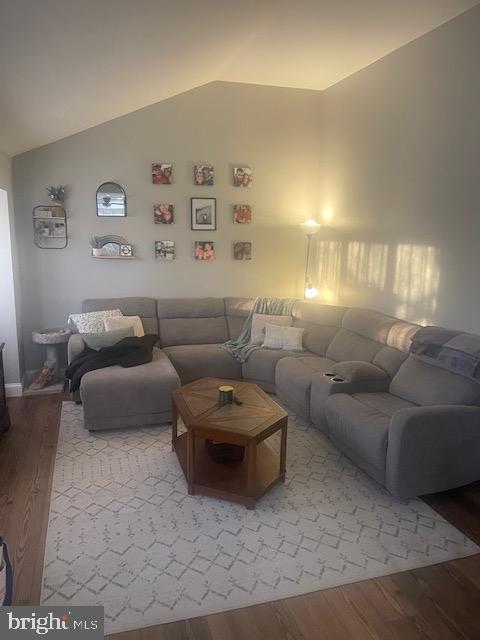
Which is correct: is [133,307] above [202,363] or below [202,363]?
above

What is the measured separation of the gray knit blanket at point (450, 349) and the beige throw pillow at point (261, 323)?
5.41 feet

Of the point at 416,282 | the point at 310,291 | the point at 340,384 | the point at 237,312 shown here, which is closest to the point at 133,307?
the point at 237,312

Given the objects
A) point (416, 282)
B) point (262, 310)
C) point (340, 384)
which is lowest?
point (340, 384)

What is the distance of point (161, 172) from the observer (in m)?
4.80

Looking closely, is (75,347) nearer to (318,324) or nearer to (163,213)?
(163,213)

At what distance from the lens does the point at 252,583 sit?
2010 millimetres

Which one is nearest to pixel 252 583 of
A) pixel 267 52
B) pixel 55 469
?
pixel 55 469

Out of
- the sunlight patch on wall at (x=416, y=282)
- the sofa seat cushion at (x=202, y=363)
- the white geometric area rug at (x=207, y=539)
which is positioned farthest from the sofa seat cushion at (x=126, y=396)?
the sunlight patch on wall at (x=416, y=282)

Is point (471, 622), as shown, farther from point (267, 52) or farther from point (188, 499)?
point (267, 52)

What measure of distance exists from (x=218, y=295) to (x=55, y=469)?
2774mm

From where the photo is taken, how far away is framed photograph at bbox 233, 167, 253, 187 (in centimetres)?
502

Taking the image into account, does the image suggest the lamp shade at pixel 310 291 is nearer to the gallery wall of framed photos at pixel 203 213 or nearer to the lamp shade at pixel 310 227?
the lamp shade at pixel 310 227

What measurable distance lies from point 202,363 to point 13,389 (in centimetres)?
180

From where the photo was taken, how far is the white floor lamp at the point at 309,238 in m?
5.01
